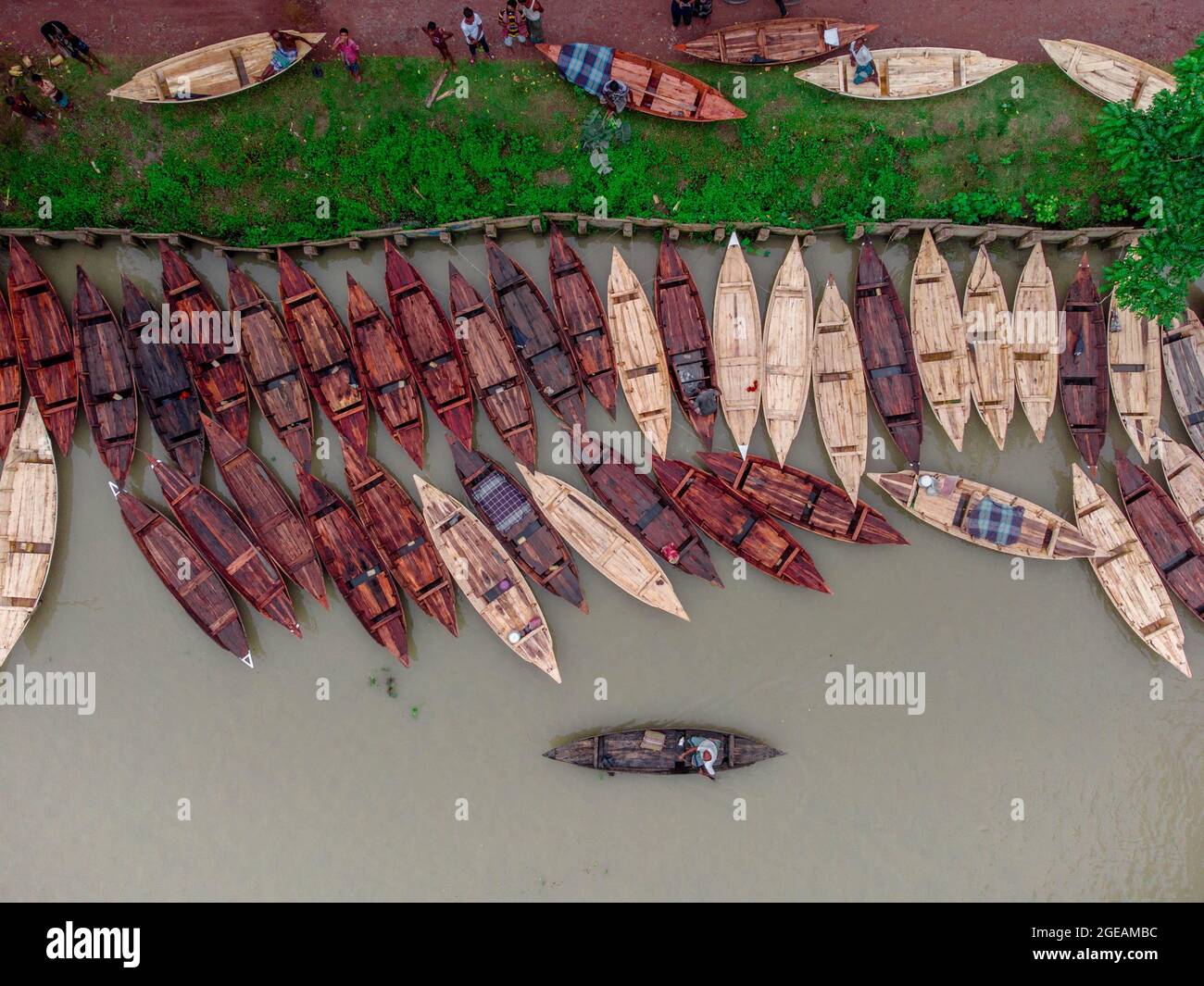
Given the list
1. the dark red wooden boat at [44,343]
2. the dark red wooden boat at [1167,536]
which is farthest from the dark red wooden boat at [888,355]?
the dark red wooden boat at [44,343]

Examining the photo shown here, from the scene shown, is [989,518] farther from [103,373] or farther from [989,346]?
[103,373]

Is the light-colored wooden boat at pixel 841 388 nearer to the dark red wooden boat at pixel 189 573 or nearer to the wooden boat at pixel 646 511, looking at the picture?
the wooden boat at pixel 646 511

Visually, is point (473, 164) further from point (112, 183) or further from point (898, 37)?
point (898, 37)

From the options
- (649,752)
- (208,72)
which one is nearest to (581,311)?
(208,72)

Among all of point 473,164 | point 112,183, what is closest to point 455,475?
point 473,164

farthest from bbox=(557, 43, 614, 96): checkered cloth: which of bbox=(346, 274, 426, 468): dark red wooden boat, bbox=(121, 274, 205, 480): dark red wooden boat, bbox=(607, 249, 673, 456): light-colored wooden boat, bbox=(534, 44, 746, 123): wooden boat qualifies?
bbox=(121, 274, 205, 480): dark red wooden boat
